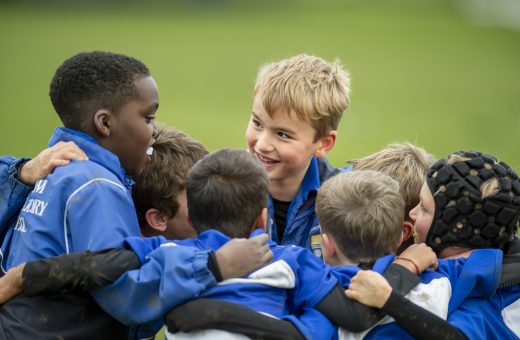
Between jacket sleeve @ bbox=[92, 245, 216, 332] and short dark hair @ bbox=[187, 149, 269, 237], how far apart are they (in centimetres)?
19

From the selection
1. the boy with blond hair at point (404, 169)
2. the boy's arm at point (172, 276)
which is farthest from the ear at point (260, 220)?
the boy with blond hair at point (404, 169)

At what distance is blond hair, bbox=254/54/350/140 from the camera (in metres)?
4.52

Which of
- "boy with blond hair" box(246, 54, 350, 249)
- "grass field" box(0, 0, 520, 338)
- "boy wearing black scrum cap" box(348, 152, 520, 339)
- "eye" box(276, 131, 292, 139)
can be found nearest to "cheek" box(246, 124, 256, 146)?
"boy with blond hair" box(246, 54, 350, 249)

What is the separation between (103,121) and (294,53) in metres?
13.1

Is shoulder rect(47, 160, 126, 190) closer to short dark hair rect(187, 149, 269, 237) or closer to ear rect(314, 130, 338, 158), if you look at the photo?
short dark hair rect(187, 149, 269, 237)

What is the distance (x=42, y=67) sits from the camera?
607 inches

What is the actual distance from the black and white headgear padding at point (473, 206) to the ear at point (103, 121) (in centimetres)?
142

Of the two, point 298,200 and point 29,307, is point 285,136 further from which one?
point 29,307

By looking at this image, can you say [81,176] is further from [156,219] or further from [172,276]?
[156,219]

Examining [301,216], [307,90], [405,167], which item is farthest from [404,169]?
[307,90]

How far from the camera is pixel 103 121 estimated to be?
12.3 ft

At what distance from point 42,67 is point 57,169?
1243 cm

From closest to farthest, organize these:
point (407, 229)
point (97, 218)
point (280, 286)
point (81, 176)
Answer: point (280, 286) → point (97, 218) → point (81, 176) → point (407, 229)

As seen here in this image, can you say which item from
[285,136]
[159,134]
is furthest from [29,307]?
[285,136]
